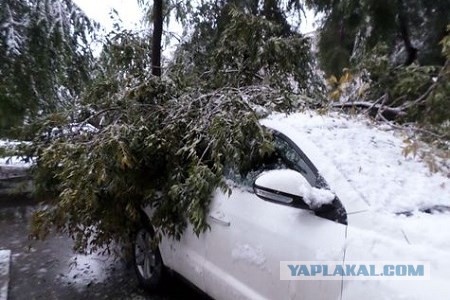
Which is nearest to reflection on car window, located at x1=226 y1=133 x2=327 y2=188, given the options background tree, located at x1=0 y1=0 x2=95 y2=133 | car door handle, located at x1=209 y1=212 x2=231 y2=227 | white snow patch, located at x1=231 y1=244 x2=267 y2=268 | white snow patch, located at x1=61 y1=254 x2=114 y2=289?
car door handle, located at x1=209 y1=212 x2=231 y2=227

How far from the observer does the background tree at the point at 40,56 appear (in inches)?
243

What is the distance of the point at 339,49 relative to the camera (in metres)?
6.99

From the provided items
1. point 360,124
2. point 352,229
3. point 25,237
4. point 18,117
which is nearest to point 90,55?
point 18,117

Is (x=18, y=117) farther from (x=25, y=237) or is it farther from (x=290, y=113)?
(x=290, y=113)

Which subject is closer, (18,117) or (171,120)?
(171,120)

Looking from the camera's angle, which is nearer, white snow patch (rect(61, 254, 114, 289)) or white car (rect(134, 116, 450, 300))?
white car (rect(134, 116, 450, 300))

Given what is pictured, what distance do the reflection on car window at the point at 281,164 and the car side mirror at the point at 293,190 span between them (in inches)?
4.1

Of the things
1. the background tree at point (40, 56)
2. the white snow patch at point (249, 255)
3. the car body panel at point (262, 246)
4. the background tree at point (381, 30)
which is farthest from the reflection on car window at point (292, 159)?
the background tree at point (40, 56)

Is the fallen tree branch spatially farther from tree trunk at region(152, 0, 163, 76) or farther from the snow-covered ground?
tree trunk at region(152, 0, 163, 76)

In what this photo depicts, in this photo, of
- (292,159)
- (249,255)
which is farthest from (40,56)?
(249,255)

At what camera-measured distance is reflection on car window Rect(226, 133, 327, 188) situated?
252 centimetres

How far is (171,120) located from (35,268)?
231cm

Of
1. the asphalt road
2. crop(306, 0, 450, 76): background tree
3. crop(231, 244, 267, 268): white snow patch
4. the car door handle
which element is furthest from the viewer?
crop(306, 0, 450, 76): background tree

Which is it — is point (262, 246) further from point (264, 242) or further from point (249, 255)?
point (249, 255)
